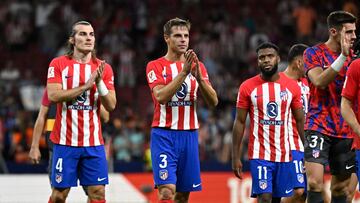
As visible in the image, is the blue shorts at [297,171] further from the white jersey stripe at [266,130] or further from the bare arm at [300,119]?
the white jersey stripe at [266,130]

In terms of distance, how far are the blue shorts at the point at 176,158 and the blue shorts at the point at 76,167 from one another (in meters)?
0.58

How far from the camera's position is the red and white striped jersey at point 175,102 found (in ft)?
33.9

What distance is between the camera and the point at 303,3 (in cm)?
2516

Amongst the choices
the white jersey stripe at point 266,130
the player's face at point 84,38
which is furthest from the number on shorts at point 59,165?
the white jersey stripe at point 266,130

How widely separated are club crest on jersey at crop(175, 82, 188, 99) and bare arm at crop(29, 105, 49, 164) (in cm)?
189

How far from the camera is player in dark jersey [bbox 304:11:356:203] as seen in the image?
410 inches

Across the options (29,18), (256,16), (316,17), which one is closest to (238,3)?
(256,16)

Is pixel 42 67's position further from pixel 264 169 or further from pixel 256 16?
pixel 264 169

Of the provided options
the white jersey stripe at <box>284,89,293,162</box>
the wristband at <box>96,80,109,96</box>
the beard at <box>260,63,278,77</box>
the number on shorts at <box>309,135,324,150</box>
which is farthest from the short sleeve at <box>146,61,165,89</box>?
the number on shorts at <box>309,135,324,150</box>

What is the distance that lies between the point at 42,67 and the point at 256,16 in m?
5.93

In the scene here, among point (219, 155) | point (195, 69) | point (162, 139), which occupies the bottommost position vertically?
point (219, 155)

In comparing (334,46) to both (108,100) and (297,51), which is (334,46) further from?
(108,100)

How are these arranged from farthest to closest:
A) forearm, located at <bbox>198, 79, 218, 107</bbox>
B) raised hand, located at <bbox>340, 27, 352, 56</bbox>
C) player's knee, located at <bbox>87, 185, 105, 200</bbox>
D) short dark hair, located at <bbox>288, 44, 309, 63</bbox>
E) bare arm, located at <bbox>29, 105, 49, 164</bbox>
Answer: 1. short dark hair, located at <bbox>288, 44, 309, 63</bbox>
2. bare arm, located at <bbox>29, 105, 49, 164</bbox>
3. player's knee, located at <bbox>87, 185, 105, 200</bbox>
4. forearm, located at <bbox>198, 79, 218, 107</bbox>
5. raised hand, located at <bbox>340, 27, 352, 56</bbox>

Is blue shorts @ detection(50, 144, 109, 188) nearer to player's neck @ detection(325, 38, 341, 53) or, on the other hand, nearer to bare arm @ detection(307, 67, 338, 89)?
bare arm @ detection(307, 67, 338, 89)
